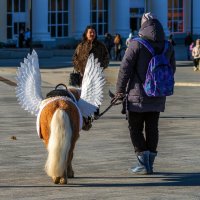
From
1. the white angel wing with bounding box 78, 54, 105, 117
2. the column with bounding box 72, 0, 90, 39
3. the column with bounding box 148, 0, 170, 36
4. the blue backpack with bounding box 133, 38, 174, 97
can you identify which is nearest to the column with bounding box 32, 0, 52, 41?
the column with bounding box 72, 0, 90, 39

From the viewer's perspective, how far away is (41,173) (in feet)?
36.1

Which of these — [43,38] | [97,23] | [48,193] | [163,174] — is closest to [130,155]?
[163,174]

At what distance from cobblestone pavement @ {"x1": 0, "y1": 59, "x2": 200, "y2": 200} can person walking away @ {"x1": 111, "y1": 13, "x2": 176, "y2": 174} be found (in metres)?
0.36

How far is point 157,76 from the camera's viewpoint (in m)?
10.7

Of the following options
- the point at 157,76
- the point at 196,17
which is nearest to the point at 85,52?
the point at 157,76

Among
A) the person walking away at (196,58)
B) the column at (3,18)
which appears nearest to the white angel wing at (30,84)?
the person walking away at (196,58)

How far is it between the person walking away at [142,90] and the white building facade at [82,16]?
214 ft

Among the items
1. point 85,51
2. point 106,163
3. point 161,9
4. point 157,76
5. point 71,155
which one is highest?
point 161,9

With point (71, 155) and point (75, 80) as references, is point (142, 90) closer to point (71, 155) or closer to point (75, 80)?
point (71, 155)

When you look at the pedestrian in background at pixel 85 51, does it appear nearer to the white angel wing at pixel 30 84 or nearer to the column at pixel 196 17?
the white angel wing at pixel 30 84

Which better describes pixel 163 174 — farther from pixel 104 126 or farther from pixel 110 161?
pixel 104 126

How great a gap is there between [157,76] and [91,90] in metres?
0.80

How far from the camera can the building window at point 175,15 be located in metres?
92.2

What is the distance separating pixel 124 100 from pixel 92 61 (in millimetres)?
638
